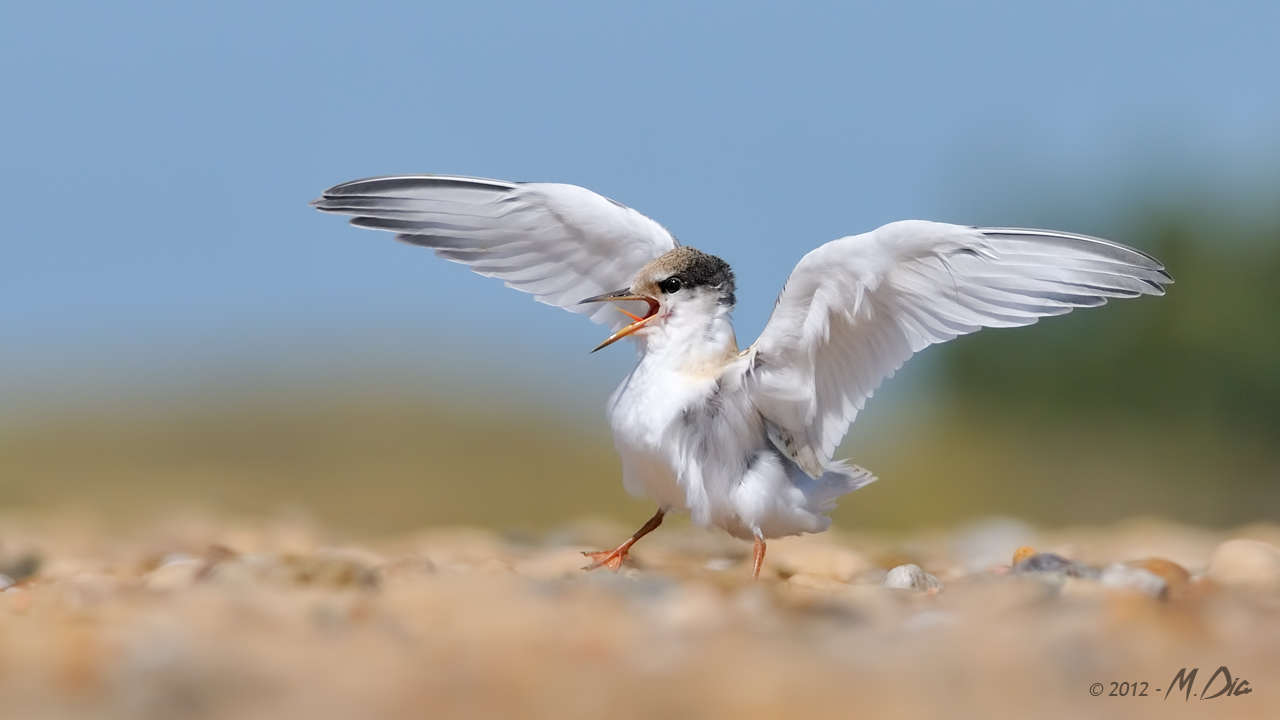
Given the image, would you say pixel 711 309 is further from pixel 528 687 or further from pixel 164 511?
pixel 164 511

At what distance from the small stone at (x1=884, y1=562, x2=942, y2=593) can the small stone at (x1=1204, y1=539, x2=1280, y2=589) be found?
1.21 m

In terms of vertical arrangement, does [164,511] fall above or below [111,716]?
below

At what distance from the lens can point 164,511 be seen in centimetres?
1094

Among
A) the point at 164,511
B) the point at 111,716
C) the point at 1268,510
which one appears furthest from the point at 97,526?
the point at 1268,510

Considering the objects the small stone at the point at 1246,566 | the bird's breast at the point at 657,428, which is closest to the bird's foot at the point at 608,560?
the bird's breast at the point at 657,428

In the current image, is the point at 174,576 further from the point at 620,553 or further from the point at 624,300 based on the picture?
the point at 624,300

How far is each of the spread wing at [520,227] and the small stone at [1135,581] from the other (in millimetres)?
2447

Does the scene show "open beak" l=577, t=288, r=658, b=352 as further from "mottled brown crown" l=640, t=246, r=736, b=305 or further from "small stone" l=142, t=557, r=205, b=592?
"small stone" l=142, t=557, r=205, b=592

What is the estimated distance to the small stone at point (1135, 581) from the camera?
5078mm

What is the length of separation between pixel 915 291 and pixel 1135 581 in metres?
1.42

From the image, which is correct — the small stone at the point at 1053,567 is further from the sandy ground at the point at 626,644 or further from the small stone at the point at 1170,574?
the small stone at the point at 1170,574

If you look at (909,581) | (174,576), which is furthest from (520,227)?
(909,581)

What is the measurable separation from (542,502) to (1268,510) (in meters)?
9.72

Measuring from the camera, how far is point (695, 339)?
5938mm
